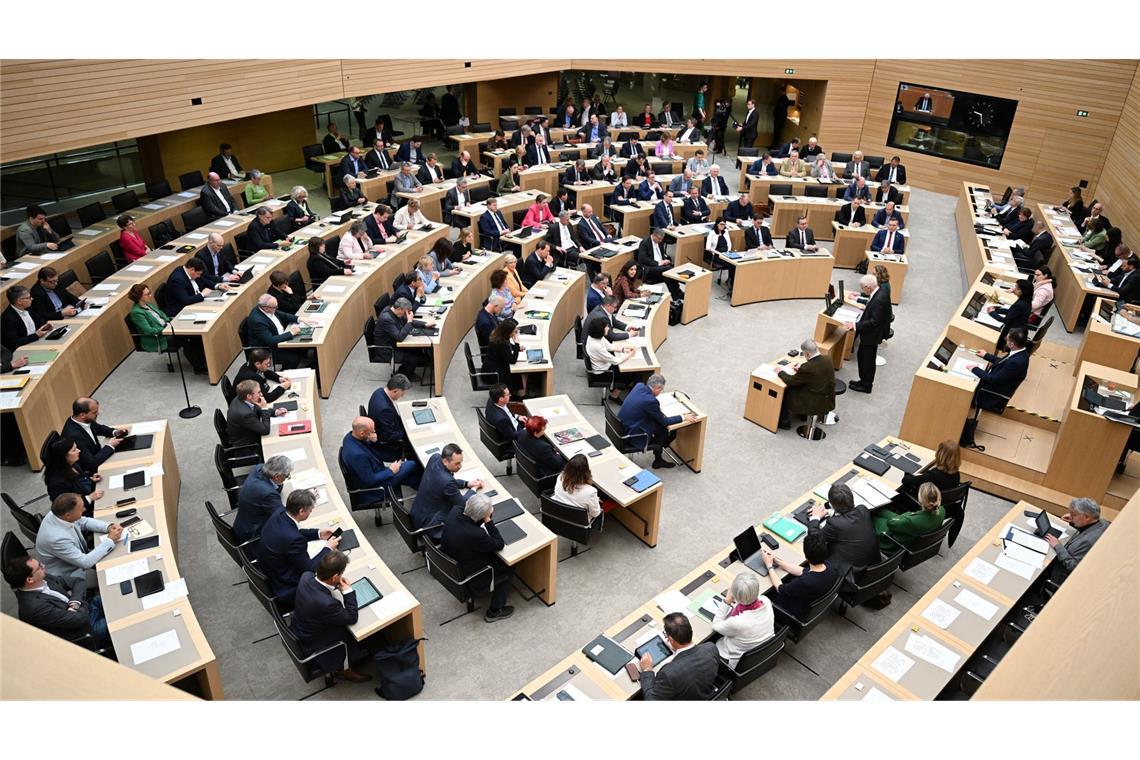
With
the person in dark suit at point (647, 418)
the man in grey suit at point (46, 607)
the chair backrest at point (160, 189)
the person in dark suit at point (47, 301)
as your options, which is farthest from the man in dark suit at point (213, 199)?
the man in grey suit at point (46, 607)

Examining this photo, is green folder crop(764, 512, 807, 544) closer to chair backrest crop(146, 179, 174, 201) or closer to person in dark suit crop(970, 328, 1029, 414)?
person in dark suit crop(970, 328, 1029, 414)

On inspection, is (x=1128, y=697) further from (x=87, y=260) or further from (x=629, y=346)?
(x=87, y=260)

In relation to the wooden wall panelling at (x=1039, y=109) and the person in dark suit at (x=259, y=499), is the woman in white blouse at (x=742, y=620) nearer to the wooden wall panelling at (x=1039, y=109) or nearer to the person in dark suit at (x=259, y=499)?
the person in dark suit at (x=259, y=499)

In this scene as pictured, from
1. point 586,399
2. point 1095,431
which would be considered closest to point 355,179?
point 586,399

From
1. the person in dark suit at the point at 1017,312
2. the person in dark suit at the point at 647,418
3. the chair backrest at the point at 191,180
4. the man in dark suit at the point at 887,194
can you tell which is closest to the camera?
the person in dark suit at the point at 647,418

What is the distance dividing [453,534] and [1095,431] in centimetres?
686

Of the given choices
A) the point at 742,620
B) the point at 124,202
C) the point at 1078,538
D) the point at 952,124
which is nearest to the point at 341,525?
the point at 742,620

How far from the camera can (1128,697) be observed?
202cm

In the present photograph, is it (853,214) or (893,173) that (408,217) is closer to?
(853,214)

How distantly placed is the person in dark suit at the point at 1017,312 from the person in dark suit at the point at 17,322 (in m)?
12.3

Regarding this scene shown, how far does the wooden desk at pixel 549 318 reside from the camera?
388 inches

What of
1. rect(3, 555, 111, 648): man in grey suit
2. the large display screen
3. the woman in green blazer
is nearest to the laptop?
the woman in green blazer

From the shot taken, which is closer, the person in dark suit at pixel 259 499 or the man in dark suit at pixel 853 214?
the person in dark suit at pixel 259 499

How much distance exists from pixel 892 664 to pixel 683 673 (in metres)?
1.61
